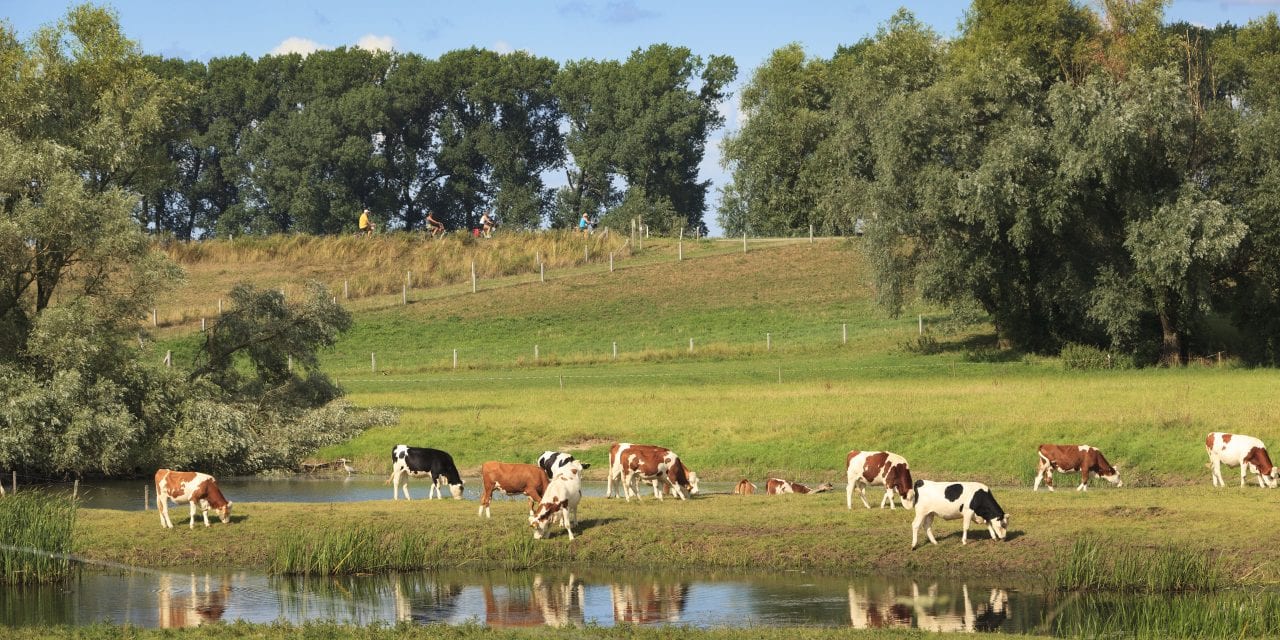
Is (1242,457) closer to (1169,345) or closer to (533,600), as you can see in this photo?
(533,600)

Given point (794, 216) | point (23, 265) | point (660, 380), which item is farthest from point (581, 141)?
point (23, 265)

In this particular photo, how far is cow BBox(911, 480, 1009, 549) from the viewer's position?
26.6 metres

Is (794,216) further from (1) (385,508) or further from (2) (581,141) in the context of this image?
(1) (385,508)

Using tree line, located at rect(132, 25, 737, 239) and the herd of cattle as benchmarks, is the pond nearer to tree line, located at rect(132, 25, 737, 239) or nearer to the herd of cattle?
the herd of cattle

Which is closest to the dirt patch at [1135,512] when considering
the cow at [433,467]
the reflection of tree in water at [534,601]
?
the reflection of tree in water at [534,601]

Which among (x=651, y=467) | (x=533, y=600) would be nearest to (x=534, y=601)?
(x=533, y=600)

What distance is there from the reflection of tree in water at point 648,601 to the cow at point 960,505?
183 inches

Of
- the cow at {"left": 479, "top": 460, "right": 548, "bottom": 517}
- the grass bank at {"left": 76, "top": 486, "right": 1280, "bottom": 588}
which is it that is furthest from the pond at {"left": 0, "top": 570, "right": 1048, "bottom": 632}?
the cow at {"left": 479, "top": 460, "right": 548, "bottom": 517}

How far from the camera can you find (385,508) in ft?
102

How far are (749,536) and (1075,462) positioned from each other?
9474 millimetres

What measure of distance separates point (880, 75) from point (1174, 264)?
17172mm

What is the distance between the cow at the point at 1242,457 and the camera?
32.1 metres

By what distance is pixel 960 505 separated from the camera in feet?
87.3

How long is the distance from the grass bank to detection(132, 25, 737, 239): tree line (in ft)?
326
